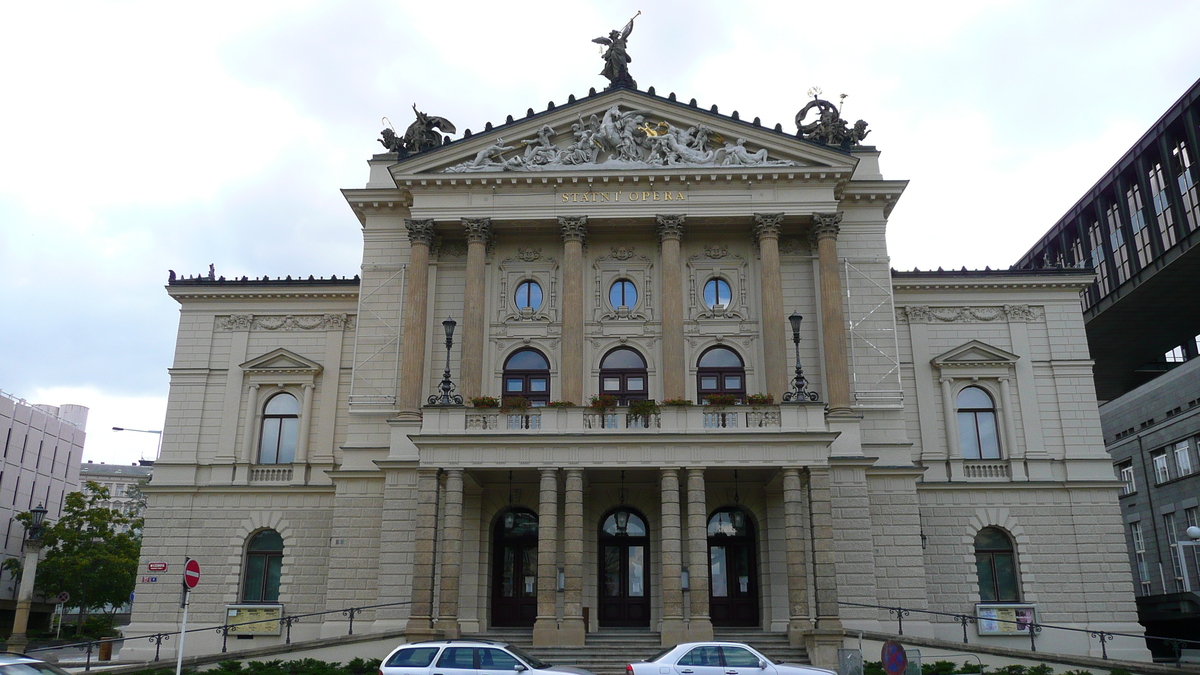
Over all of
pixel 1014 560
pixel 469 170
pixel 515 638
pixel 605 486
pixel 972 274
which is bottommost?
pixel 515 638

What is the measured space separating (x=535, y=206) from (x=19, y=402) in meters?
52.0

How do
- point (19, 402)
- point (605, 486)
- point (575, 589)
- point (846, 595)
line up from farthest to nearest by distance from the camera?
1. point (19, 402)
2. point (605, 486)
3. point (846, 595)
4. point (575, 589)

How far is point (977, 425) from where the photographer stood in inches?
1417

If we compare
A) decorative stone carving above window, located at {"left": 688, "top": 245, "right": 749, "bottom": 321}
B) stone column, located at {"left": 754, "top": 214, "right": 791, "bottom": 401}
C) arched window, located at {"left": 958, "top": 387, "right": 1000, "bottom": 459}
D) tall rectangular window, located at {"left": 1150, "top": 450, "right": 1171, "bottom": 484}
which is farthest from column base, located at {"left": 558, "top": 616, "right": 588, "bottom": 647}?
tall rectangular window, located at {"left": 1150, "top": 450, "right": 1171, "bottom": 484}

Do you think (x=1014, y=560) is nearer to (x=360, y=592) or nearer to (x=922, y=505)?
(x=922, y=505)

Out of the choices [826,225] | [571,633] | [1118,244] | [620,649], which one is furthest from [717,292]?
[1118,244]

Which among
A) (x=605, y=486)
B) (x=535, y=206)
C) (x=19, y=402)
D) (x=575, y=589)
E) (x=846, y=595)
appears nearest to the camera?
(x=575, y=589)

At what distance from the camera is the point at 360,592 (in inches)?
1248

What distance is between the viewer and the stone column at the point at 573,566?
27.5m

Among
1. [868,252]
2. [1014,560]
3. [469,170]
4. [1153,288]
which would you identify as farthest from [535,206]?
[1153,288]

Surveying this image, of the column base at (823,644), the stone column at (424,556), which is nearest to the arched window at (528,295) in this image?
the stone column at (424,556)

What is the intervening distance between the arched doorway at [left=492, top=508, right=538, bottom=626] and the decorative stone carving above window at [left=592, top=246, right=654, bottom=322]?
7.67 meters

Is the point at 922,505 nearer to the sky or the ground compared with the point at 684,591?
nearer to the sky

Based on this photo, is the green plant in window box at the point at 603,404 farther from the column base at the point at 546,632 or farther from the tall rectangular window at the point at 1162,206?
the tall rectangular window at the point at 1162,206
